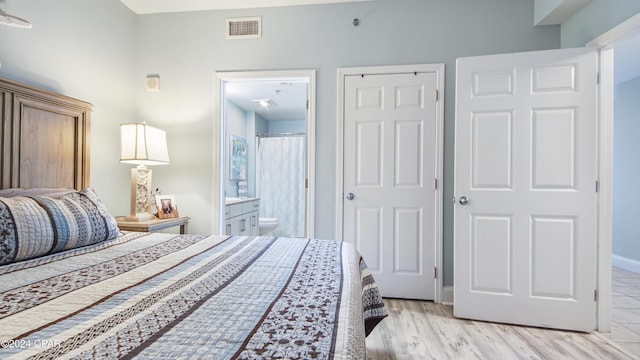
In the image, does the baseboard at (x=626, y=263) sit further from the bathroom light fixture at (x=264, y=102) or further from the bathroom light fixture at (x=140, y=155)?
the bathroom light fixture at (x=140, y=155)

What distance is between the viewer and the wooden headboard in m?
1.75

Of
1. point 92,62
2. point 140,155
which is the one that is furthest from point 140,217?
point 92,62

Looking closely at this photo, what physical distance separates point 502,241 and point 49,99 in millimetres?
3317

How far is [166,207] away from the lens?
2590 mm

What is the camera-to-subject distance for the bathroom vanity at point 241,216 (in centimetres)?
337

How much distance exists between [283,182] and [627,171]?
4.72 m

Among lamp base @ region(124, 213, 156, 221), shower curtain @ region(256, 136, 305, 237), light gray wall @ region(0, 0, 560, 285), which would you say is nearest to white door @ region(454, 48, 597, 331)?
light gray wall @ region(0, 0, 560, 285)

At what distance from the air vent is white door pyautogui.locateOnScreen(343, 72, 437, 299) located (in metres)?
0.96

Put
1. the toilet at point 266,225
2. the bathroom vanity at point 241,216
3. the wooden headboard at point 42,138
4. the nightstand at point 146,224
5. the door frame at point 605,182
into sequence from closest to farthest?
the wooden headboard at point 42,138 < the door frame at point 605,182 < the nightstand at point 146,224 < the bathroom vanity at point 241,216 < the toilet at point 266,225

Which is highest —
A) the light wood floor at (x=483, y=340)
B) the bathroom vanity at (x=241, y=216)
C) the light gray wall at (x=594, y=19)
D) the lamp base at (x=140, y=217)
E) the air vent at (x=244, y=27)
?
the air vent at (x=244, y=27)

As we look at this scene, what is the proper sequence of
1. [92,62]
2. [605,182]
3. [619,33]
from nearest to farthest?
[619,33] < [605,182] < [92,62]

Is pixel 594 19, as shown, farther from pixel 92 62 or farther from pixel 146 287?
pixel 92 62

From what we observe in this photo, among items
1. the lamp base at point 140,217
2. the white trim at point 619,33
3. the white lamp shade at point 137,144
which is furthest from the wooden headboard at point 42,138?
the white trim at point 619,33

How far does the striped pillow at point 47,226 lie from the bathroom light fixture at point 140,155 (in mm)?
739
